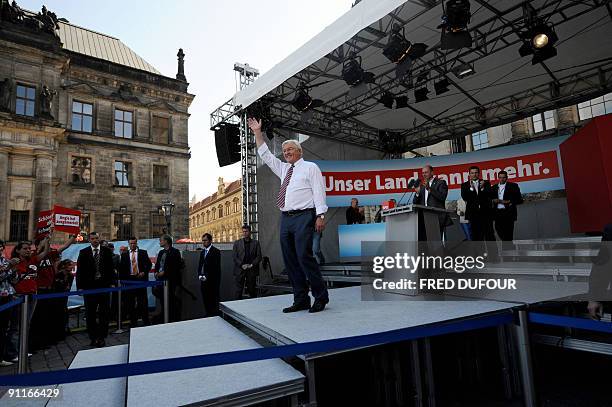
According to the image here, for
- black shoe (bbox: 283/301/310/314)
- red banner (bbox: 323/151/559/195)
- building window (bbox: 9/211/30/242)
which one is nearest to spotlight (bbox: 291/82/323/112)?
red banner (bbox: 323/151/559/195)

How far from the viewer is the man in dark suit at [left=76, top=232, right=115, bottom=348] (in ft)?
20.1

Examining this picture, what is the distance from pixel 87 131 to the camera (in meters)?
25.1

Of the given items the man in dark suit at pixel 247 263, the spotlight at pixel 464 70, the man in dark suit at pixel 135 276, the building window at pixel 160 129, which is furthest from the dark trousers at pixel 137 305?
the building window at pixel 160 129

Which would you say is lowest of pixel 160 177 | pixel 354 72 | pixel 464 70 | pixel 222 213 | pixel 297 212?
pixel 297 212

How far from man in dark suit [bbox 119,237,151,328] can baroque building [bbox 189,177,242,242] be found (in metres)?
40.1

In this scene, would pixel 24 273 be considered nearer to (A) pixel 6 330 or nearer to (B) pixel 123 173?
(A) pixel 6 330

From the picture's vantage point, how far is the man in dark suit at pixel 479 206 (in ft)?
22.7

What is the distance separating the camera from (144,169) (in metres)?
26.9

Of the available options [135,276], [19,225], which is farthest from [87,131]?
[135,276]

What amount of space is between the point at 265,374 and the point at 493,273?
11.8 feet

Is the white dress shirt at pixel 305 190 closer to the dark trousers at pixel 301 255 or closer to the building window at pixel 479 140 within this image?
the dark trousers at pixel 301 255

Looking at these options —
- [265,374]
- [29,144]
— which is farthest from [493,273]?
[29,144]

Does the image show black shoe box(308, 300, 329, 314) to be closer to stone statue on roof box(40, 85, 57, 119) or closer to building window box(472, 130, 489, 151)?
building window box(472, 130, 489, 151)

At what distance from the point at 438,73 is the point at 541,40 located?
2963 mm
